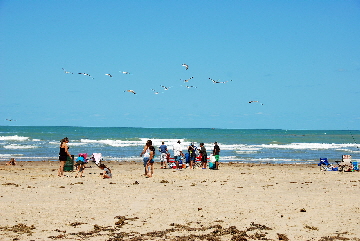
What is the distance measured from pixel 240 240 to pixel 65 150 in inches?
455

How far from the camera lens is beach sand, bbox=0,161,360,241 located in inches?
306

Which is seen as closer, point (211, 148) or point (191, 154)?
point (191, 154)

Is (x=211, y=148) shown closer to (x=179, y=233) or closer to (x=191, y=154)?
(x=191, y=154)

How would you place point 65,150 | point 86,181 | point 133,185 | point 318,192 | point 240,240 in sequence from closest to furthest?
point 240,240 → point 318,192 → point 133,185 → point 86,181 → point 65,150

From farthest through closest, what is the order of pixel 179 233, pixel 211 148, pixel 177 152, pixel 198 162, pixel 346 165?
1. pixel 211 148
2. pixel 198 162
3. pixel 177 152
4. pixel 346 165
5. pixel 179 233

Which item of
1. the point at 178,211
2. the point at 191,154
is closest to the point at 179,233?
the point at 178,211

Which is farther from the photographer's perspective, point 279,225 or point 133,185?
point 133,185

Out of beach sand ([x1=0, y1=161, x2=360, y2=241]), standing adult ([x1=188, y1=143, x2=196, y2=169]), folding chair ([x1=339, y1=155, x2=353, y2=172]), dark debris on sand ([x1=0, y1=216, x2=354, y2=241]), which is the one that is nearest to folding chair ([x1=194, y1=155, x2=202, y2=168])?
standing adult ([x1=188, y1=143, x2=196, y2=169])

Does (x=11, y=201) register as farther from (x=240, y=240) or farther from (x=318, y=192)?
(x=318, y=192)

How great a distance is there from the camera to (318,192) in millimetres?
13094

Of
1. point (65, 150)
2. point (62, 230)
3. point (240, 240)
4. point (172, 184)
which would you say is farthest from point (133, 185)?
point (240, 240)

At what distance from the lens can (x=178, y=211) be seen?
9.86 meters

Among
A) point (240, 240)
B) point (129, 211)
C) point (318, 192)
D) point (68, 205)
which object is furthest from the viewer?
point (318, 192)

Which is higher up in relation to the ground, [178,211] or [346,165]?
[346,165]
